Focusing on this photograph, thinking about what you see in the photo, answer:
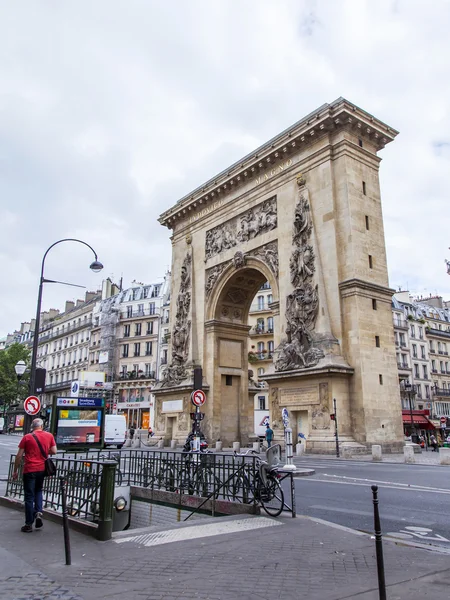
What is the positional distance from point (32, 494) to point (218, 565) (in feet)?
11.5

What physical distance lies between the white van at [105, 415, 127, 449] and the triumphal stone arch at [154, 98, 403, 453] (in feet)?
9.37

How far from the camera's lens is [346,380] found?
995 inches

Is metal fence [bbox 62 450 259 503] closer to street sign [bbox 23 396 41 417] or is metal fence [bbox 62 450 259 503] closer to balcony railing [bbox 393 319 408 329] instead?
street sign [bbox 23 396 41 417]

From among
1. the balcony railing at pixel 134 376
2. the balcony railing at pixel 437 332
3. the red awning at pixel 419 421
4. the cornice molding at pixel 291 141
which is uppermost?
the cornice molding at pixel 291 141

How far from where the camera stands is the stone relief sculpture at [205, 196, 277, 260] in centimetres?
3209

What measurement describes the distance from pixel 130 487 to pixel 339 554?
6.66 metres

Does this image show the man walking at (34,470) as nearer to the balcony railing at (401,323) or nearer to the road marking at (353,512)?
the road marking at (353,512)

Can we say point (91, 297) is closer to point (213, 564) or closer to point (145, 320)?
point (145, 320)

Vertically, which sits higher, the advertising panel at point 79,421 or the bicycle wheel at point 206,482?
the advertising panel at point 79,421

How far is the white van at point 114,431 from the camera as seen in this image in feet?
115

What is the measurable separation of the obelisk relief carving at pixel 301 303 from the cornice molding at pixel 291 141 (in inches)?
102

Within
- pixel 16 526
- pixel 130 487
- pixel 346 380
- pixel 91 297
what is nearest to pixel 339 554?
pixel 16 526

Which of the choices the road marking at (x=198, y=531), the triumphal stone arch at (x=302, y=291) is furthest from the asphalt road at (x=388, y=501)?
the triumphal stone arch at (x=302, y=291)

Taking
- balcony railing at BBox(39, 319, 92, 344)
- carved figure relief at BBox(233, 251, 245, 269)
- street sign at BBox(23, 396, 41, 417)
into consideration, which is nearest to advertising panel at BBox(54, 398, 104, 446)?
carved figure relief at BBox(233, 251, 245, 269)
